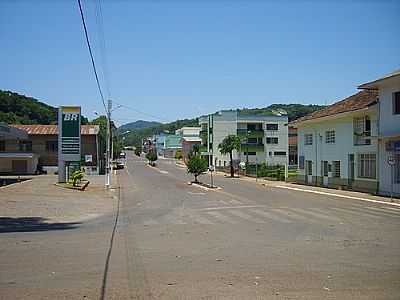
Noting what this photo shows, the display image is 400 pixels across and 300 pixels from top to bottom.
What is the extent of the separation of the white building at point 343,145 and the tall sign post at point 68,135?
20753mm

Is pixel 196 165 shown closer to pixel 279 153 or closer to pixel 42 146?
pixel 42 146

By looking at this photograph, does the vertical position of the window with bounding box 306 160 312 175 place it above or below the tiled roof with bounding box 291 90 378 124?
below

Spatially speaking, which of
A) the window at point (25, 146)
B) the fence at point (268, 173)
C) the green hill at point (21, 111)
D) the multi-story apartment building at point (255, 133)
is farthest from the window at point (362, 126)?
the green hill at point (21, 111)

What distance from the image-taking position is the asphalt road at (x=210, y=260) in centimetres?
843

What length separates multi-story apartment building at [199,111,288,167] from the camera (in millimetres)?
98938

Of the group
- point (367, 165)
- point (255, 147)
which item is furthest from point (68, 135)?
point (255, 147)

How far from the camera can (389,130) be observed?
1350 inches

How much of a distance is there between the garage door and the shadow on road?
56748 mm

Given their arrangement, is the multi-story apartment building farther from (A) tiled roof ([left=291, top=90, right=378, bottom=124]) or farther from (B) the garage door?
(A) tiled roof ([left=291, top=90, right=378, bottom=124])

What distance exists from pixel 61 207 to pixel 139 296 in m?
20.1

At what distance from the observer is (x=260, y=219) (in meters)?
20.8

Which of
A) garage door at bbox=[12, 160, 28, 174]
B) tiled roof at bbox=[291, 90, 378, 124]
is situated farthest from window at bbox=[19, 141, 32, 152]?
tiled roof at bbox=[291, 90, 378, 124]

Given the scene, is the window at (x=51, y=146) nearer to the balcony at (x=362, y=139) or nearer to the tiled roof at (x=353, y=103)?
the tiled roof at (x=353, y=103)

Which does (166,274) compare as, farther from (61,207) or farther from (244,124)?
(244,124)
